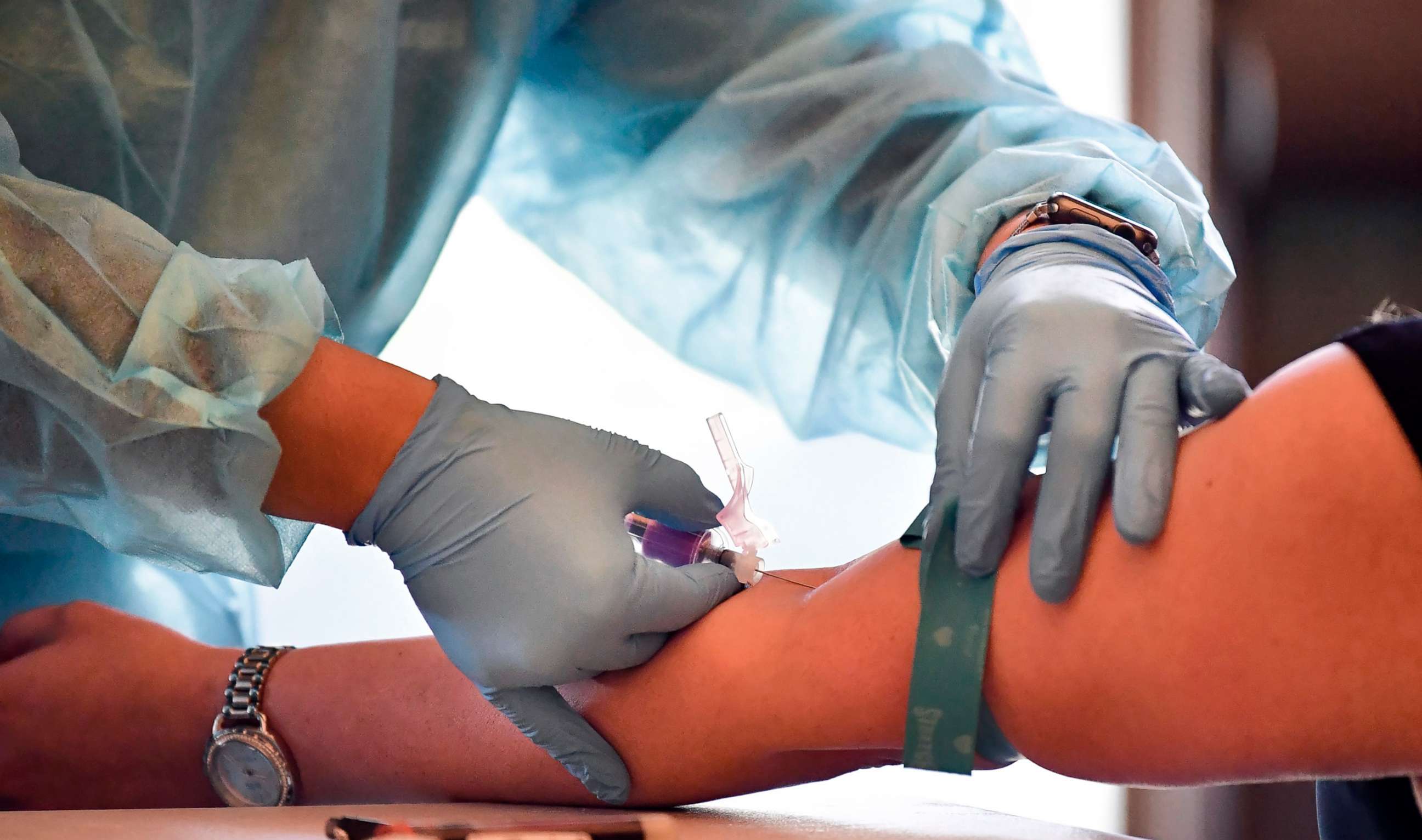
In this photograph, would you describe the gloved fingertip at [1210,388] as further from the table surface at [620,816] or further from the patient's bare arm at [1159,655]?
the table surface at [620,816]

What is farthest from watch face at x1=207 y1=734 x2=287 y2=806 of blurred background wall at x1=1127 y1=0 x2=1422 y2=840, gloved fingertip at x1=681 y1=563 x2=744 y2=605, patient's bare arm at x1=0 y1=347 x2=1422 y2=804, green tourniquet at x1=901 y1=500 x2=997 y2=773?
blurred background wall at x1=1127 y1=0 x2=1422 y2=840

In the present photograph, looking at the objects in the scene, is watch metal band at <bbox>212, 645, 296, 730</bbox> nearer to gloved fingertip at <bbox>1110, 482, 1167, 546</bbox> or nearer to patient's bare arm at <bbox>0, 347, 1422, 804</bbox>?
patient's bare arm at <bbox>0, 347, 1422, 804</bbox>

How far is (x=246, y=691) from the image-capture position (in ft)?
2.88

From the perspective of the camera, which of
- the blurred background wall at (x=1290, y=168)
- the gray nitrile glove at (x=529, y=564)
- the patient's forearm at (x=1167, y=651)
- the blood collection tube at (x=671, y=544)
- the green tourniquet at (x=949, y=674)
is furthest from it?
the blurred background wall at (x=1290, y=168)

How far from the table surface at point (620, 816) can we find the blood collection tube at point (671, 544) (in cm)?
18

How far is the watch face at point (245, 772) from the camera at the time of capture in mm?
842

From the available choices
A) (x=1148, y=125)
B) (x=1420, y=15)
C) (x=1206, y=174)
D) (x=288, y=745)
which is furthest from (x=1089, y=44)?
(x=288, y=745)

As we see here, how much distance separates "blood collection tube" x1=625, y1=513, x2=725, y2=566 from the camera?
2.53 feet

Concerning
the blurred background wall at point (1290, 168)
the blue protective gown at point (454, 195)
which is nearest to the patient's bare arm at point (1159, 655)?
the blue protective gown at point (454, 195)

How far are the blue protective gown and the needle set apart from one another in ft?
1.10

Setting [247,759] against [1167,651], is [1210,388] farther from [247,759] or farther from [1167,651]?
[247,759]

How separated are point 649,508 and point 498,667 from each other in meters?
0.16

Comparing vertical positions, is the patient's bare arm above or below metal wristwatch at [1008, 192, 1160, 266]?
below

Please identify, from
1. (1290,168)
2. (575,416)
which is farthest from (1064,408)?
(1290,168)
